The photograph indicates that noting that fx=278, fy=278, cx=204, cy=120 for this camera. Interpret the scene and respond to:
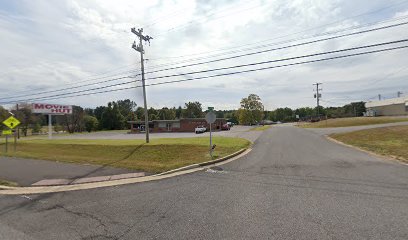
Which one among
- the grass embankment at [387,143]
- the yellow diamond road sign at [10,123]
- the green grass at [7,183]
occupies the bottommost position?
the green grass at [7,183]

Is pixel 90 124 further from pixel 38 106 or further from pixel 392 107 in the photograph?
pixel 392 107

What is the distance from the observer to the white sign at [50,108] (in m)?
52.8

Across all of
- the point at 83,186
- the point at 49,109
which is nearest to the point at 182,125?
the point at 49,109

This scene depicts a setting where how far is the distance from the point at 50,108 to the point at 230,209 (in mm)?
58098

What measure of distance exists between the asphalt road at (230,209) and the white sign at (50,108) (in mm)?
50188

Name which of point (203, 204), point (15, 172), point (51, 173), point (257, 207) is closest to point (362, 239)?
point (257, 207)

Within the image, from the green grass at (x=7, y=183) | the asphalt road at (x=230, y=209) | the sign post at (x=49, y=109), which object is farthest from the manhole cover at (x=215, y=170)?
the sign post at (x=49, y=109)

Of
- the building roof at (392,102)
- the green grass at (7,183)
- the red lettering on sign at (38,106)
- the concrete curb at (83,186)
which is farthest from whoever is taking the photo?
the building roof at (392,102)

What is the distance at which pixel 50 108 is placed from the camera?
55500mm

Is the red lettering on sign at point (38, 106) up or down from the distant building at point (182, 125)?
up

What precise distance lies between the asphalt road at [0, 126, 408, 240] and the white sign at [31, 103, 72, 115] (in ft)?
165

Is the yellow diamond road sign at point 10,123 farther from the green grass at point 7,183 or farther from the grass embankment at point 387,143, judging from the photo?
the grass embankment at point 387,143

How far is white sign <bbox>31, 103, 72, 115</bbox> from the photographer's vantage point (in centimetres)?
5278

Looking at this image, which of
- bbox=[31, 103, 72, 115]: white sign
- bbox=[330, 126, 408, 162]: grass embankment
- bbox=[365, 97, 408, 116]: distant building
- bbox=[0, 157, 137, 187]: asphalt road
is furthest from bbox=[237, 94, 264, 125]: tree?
bbox=[0, 157, 137, 187]: asphalt road
